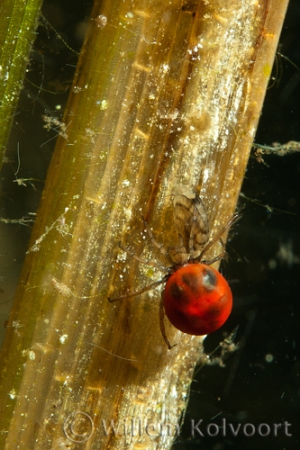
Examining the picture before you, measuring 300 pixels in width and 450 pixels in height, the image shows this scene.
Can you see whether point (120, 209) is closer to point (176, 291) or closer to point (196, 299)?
point (176, 291)

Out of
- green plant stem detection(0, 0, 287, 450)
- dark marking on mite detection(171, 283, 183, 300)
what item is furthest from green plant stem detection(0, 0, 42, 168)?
dark marking on mite detection(171, 283, 183, 300)

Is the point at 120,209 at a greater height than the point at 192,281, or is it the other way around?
the point at 120,209

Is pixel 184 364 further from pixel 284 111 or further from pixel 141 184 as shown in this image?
pixel 284 111

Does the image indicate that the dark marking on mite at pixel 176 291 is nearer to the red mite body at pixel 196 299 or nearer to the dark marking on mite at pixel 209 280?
the red mite body at pixel 196 299

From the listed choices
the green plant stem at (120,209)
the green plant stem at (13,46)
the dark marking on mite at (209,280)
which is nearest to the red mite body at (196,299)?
the dark marking on mite at (209,280)

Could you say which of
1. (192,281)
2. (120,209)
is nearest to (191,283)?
(192,281)

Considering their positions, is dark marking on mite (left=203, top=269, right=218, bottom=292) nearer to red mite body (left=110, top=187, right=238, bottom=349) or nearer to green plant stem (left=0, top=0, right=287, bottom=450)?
red mite body (left=110, top=187, right=238, bottom=349)

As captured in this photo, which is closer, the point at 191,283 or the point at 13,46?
the point at 191,283

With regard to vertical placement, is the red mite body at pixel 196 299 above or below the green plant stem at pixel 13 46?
below
